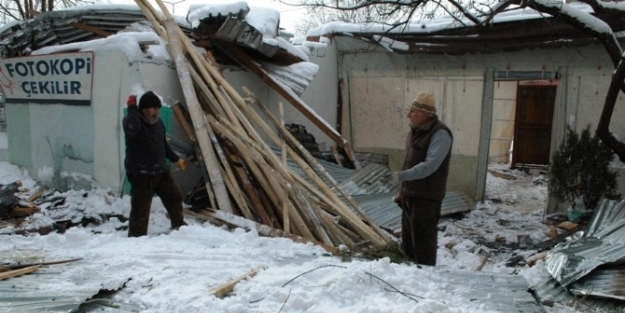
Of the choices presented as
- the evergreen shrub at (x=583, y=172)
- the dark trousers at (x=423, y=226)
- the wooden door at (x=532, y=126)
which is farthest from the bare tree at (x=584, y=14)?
the wooden door at (x=532, y=126)

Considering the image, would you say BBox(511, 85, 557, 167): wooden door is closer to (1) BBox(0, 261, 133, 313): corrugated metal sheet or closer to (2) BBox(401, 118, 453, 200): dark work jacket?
(2) BBox(401, 118, 453, 200): dark work jacket

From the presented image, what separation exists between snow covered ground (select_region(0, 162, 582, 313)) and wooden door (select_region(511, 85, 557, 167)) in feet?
27.1

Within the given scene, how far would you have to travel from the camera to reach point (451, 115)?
9.59 metres

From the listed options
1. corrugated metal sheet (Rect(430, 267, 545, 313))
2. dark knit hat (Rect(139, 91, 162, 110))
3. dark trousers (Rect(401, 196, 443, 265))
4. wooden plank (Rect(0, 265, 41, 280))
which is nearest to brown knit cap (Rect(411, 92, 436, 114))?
dark trousers (Rect(401, 196, 443, 265))

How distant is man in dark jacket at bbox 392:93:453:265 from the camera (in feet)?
13.6

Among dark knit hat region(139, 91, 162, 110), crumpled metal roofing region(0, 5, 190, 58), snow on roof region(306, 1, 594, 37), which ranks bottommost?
dark knit hat region(139, 91, 162, 110)

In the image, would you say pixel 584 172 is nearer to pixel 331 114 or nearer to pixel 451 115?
pixel 451 115

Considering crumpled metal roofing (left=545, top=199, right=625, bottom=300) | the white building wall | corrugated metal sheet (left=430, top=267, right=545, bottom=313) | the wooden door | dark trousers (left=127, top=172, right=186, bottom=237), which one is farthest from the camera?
the wooden door

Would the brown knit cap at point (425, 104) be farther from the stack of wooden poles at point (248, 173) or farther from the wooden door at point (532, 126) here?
the wooden door at point (532, 126)

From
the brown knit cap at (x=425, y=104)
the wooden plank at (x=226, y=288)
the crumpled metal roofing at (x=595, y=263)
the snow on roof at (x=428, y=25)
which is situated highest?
the snow on roof at (x=428, y=25)

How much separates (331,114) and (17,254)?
24.2 feet

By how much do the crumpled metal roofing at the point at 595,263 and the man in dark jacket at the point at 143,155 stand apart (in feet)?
11.9

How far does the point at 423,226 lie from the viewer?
436 centimetres

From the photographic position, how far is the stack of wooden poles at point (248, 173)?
16.9ft
